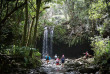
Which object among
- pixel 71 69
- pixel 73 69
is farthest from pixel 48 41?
pixel 71 69

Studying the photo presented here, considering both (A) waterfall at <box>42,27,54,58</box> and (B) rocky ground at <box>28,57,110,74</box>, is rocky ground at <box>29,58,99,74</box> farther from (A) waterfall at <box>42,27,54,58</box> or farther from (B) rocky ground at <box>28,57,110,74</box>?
(A) waterfall at <box>42,27,54,58</box>

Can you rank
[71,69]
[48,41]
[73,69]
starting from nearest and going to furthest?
1. [71,69]
2. [73,69]
3. [48,41]

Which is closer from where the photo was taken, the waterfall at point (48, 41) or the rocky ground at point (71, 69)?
the rocky ground at point (71, 69)

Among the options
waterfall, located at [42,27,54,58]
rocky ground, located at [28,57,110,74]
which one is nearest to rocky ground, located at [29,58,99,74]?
rocky ground, located at [28,57,110,74]

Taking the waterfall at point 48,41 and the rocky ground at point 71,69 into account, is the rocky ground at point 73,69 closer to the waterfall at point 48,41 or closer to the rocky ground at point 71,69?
the rocky ground at point 71,69

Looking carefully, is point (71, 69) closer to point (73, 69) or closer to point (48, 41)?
point (73, 69)

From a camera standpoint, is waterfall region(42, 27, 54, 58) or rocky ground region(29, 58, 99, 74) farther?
waterfall region(42, 27, 54, 58)

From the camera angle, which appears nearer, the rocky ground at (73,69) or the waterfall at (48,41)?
the rocky ground at (73,69)

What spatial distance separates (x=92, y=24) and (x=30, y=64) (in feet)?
47.2

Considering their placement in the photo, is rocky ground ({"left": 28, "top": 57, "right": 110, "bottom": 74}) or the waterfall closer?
rocky ground ({"left": 28, "top": 57, "right": 110, "bottom": 74})

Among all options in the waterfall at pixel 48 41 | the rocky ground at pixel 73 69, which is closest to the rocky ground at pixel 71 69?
the rocky ground at pixel 73 69

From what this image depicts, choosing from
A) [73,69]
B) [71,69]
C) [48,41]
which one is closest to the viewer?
[71,69]

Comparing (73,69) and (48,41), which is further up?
(48,41)

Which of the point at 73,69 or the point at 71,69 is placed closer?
the point at 71,69
